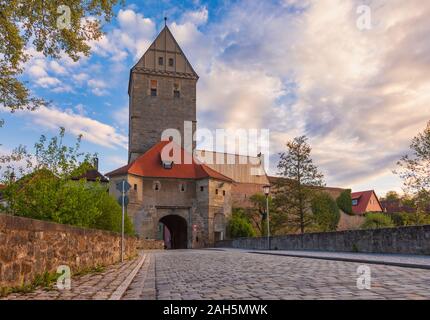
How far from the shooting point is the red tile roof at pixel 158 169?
138 ft

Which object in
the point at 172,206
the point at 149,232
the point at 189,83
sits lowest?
Result: the point at 149,232

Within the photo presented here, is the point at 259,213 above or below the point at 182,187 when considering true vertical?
below

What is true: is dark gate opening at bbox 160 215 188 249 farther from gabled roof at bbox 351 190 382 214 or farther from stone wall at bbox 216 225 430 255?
gabled roof at bbox 351 190 382 214

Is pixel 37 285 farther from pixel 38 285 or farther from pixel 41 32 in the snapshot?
pixel 41 32

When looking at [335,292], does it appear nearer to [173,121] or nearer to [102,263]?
[102,263]

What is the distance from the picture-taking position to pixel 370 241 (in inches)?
598

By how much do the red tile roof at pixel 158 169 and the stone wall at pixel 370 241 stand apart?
21.6m

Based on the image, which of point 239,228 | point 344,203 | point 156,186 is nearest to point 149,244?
point 156,186

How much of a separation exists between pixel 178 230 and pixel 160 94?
1616cm

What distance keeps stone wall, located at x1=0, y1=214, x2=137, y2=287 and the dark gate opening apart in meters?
35.3

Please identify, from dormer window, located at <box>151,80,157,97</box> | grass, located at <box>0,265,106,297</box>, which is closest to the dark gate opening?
dormer window, located at <box>151,80,157,97</box>
